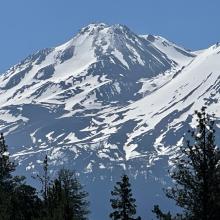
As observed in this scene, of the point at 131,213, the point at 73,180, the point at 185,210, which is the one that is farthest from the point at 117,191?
the point at 185,210

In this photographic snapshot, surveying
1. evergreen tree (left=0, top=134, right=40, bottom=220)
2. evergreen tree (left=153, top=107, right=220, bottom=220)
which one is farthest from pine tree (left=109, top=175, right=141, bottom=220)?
evergreen tree (left=153, top=107, right=220, bottom=220)

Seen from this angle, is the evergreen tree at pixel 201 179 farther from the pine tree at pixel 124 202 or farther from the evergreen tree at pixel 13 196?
the pine tree at pixel 124 202

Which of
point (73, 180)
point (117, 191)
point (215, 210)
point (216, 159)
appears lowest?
point (215, 210)

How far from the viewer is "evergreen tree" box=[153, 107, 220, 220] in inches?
1382

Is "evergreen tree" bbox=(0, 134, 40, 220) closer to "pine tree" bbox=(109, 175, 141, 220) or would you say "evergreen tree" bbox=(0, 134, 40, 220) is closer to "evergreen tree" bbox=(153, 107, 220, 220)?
"pine tree" bbox=(109, 175, 141, 220)

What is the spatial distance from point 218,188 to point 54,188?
28.0 ft

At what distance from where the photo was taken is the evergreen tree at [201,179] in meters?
35.1

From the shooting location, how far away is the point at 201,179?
3553 centimetres

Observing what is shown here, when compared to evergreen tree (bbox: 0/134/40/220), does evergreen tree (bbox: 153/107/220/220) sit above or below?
below

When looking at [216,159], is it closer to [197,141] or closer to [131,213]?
[197,141]

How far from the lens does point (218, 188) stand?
3534cm

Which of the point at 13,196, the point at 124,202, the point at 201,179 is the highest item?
the point at 13,196

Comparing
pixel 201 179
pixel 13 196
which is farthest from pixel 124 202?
pixel 201 179

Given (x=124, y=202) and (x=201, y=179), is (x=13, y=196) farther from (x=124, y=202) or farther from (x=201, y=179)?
(x=201, y=179)
